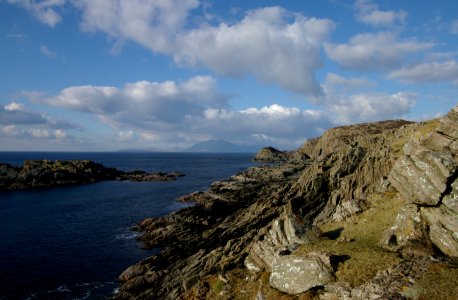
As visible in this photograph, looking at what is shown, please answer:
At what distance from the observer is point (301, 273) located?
3203cm

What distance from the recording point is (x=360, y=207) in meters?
46.3

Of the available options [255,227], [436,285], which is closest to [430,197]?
[436,285]

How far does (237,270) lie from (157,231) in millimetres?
35321

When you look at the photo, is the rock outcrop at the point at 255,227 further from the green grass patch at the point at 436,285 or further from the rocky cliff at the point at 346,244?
the green grass patch at the point at 436,285

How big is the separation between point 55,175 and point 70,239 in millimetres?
98476

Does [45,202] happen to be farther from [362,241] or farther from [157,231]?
[362,241]

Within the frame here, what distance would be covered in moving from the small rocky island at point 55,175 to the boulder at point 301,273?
467 ft

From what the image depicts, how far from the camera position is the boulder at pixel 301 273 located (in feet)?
102

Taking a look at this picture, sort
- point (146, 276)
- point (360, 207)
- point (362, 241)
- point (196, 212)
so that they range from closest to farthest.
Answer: point (362, 241) < point (360, 207) < point (146, 276) < point (196, 212)

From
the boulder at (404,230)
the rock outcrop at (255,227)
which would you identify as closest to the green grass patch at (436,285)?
the boulder at (404,230)

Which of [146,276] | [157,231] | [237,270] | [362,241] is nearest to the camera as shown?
[362,241]

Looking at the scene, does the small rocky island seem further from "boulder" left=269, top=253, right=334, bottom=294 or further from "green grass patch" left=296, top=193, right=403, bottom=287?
"boulder" left=269, top=253, right=334, bottom=294

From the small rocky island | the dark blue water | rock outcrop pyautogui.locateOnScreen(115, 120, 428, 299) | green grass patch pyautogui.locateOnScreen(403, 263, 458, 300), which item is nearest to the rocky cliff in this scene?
green grass patch pyautogui.locateOnScreen(403, 263, 458, 300)

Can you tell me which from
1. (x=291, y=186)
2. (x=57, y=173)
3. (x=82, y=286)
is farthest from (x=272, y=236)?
(x=57, y=173)
